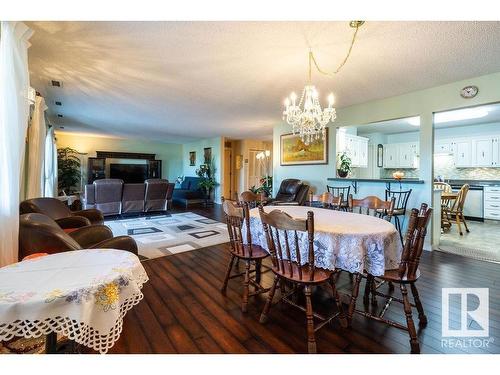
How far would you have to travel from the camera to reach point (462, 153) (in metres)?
5.91

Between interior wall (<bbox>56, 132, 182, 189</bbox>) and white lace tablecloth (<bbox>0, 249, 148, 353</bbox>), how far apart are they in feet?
29.3

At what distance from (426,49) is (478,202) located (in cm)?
502

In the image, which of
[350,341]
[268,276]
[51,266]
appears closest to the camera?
[51,266]

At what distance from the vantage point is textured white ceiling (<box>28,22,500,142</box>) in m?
2.06

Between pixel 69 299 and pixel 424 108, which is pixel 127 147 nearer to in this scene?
pixel 424 108

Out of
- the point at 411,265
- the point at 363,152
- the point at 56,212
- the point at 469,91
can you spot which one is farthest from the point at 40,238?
the point at 363,152

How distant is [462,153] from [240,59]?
21.0 feet

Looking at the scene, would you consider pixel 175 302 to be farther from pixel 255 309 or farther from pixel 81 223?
pixel 81 223

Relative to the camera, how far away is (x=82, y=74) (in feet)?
10.1

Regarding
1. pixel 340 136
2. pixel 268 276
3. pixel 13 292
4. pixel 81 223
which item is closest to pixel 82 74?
pixel 81 223

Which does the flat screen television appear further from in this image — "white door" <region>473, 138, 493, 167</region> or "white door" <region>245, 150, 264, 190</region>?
"white door" <region>473, 138, 493, 167</region>

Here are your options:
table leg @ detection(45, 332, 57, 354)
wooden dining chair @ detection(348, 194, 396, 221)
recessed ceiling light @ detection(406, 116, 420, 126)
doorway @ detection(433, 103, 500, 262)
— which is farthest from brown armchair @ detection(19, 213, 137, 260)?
recessed ceiling light @ detection(406, 116, 420, 126)
